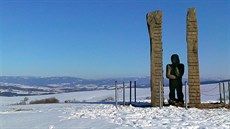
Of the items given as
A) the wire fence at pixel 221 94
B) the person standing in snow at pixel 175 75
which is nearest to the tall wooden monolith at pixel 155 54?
the person standing in snow at pixel 175 75

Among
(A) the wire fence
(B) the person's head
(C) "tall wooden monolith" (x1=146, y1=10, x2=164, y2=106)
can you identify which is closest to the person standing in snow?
(B) the person's head

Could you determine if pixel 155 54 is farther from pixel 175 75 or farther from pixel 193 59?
pixel 193 59

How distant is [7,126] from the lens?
36.1 feet

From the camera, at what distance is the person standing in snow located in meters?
16.7

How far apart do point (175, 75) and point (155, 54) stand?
1474 millimetres

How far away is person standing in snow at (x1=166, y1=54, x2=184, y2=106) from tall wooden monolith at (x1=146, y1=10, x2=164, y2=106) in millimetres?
840

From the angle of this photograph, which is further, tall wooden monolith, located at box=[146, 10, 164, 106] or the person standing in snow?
the person standing in snow

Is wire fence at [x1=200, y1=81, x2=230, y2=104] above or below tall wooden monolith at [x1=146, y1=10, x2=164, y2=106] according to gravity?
below

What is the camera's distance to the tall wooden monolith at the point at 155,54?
636 inches

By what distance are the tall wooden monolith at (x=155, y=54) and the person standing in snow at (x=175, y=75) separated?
2.76 ft

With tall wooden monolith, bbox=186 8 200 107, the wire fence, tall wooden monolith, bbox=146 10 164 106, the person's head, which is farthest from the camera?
the person's head

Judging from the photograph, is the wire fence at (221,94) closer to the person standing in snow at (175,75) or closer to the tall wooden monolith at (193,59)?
the tall wooden monolith at (193,59)

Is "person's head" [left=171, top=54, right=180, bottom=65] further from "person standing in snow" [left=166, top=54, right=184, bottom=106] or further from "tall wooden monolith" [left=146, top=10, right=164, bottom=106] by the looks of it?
"tall wooden monolith" [left=146, top=10, right=164, bottom=106]

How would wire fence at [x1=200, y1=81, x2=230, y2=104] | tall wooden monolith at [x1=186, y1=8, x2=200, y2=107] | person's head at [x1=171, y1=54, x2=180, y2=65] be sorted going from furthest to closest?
1. person's head at [x1=171, y1=54, x2=180, y2=65]
2. wire fence at [x1=200, y1=81, x2=230, y2=104]
3. tall wooden monolith at [x1=186, y1=8, x2=200, y2=107]
